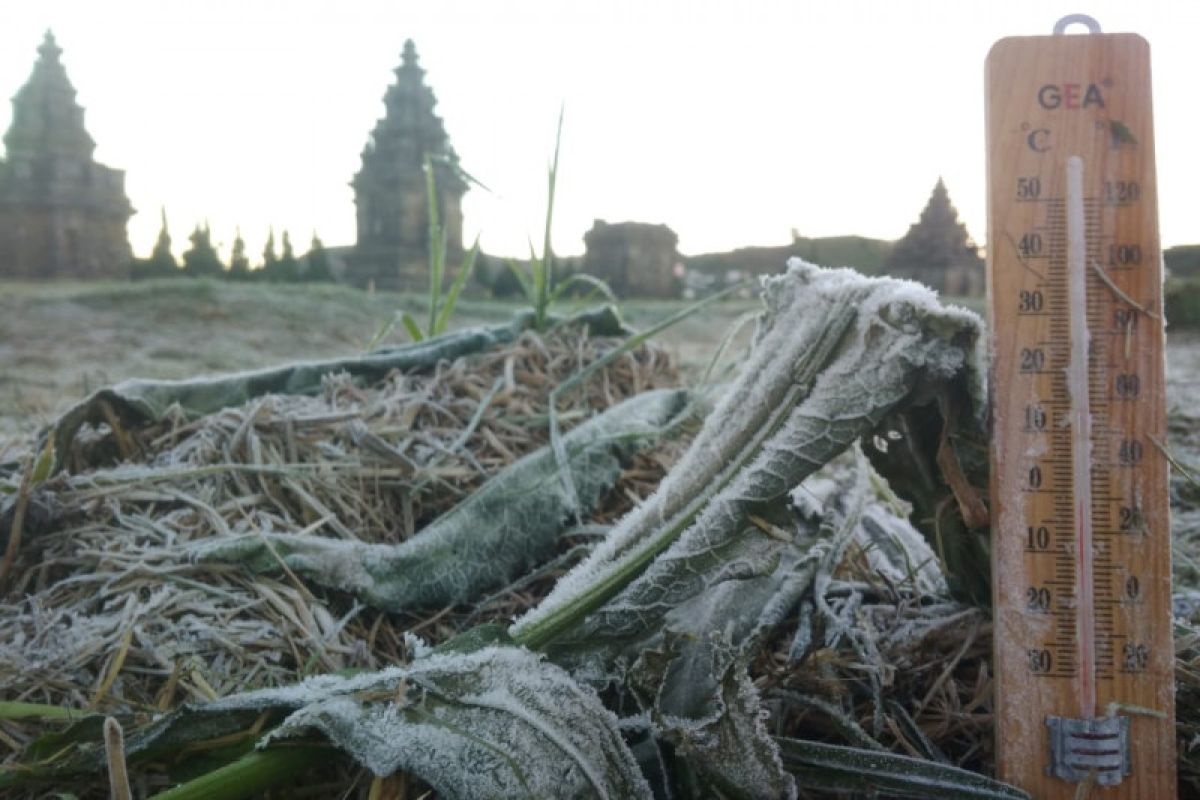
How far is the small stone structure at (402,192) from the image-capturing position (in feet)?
68.1

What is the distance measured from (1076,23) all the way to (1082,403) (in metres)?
0.48

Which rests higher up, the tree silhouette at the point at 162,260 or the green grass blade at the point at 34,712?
the tree silhouette at the point at 162,260

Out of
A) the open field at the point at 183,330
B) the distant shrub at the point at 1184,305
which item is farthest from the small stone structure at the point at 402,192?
the distant shrub at the point at 1184,305

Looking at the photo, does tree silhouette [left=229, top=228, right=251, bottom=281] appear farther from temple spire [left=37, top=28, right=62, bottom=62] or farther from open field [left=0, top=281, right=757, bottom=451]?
open field [left=0, top=281, right=757, bottom=451]

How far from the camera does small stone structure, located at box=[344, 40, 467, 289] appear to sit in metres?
20.8

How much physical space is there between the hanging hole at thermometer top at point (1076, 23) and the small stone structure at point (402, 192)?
1960 centimetres

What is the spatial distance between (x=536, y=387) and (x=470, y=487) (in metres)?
0.47

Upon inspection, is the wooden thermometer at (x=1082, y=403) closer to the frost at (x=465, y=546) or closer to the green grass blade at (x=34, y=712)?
the frost at (x=465, y=546)

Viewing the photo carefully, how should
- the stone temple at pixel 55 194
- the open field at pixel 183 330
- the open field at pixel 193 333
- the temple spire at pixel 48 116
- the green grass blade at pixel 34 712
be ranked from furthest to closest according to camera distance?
the temple spire at pixel 48 116 → the stone temple at pixel 55 194 → the open field at pixel 183 330 → the open field at pixel 193 333 → the green grass blade at pixel 34 712

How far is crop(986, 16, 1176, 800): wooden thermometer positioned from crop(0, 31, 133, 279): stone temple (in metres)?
23.4

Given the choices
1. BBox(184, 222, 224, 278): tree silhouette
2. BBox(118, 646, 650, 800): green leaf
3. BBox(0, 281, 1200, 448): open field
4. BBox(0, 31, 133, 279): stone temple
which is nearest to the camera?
BBox(118, 646, 650, 800): green leaf

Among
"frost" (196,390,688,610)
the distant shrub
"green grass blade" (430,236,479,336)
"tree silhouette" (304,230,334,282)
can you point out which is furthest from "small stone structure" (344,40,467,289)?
"frost" (196,390,688,610)

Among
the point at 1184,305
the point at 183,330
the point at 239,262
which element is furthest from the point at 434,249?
the point at 239,262

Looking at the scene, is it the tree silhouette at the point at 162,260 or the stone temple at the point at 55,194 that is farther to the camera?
the stone temple at the point at 55,194
